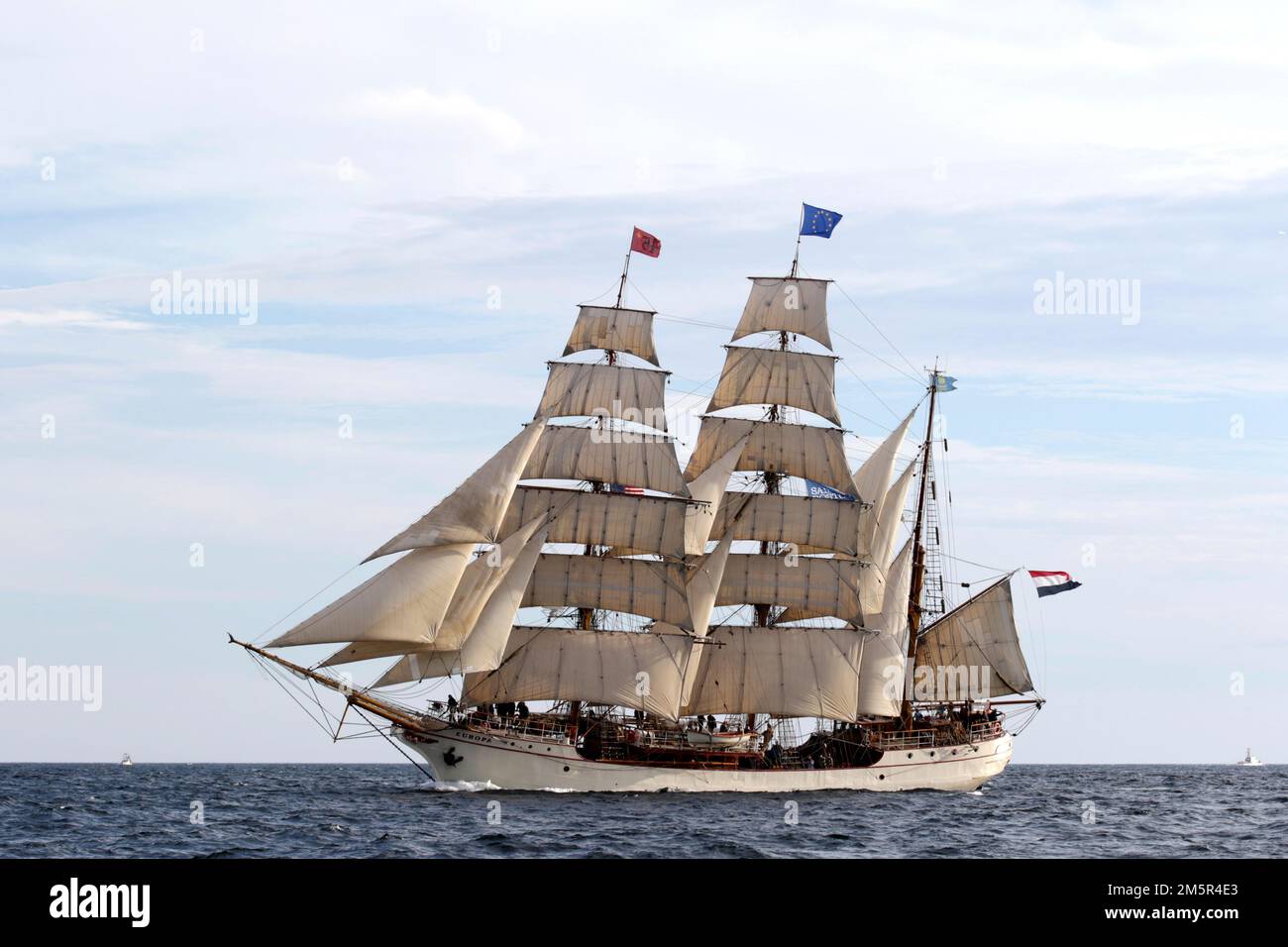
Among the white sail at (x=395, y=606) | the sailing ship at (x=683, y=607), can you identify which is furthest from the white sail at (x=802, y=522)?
the white sail at (x=395, y=606)

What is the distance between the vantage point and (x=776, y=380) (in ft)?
282

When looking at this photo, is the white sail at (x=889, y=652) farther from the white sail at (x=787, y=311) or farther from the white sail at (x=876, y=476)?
the white sail at (x=787, y=311)

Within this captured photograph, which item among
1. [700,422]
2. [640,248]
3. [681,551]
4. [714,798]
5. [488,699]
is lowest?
[714,798]

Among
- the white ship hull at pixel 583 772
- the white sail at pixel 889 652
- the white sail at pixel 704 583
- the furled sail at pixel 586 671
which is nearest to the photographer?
the white ship hull at pixel 583 772

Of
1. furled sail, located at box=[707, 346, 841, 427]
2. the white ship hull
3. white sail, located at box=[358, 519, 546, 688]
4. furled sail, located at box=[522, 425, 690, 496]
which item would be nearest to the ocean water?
the white ship hull

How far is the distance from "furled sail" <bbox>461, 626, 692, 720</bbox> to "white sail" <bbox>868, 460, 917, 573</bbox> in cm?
1452

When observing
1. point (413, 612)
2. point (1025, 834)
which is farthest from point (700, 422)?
point (1025, 834)

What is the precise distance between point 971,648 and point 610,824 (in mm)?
39366

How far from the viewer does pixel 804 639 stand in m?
85.2

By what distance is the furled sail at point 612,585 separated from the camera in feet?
258

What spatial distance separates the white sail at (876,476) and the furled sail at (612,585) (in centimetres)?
1280

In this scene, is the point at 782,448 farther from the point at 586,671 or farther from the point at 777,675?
the point at 586,671
